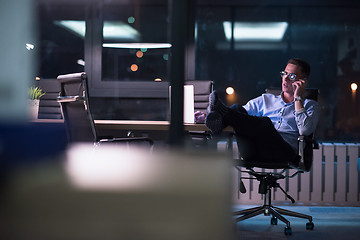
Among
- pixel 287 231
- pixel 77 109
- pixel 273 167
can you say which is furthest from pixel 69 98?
pixel 287 231

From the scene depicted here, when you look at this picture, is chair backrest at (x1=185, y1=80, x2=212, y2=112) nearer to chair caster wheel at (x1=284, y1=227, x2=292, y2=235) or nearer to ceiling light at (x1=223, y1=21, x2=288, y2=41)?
chair caster wheel at (x1=284, y1=227, x2=292, y2=235)

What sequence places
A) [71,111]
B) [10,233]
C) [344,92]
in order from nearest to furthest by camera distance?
1. [10,233]
2. [71,111]
3. [344,92]

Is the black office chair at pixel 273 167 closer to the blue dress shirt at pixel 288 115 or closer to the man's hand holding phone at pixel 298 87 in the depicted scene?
the blue dress shirt at pixel 288 115

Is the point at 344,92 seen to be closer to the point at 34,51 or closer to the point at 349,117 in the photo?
the point at 349,117

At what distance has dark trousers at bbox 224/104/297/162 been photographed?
3.11m

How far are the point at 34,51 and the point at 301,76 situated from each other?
3.37m

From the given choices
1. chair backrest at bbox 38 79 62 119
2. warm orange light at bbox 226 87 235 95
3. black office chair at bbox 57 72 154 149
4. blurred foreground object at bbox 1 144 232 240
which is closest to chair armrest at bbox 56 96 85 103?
black office chair at bbox 57 72 154 149

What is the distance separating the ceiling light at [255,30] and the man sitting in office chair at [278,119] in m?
1.80

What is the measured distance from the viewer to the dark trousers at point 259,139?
10.2 ft

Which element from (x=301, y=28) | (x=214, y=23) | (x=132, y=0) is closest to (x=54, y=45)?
(x=132, y=0)

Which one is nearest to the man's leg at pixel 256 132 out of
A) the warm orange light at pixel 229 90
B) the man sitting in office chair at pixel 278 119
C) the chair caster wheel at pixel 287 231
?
the man sitting in office chair at pixel 278 119

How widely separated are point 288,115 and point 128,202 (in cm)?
294

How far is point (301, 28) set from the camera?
516 cm

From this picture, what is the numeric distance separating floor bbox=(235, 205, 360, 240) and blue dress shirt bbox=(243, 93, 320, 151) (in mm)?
621
